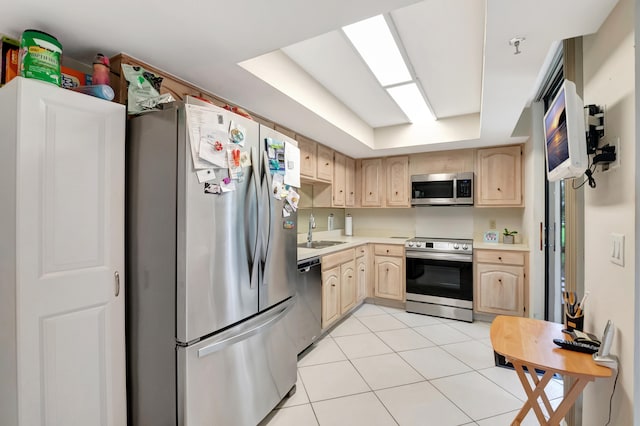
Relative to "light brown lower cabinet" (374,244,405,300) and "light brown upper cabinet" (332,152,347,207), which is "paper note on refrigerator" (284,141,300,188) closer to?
"light brown upper cabinet" (332,152,347,207)

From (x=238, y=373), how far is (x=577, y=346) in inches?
63.0

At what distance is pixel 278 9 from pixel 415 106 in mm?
2201

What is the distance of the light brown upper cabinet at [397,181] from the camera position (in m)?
4.07

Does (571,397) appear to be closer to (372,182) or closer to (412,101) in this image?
(412,101)

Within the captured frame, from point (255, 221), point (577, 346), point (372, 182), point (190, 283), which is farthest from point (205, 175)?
point (372, 182)

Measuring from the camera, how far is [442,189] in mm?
3764

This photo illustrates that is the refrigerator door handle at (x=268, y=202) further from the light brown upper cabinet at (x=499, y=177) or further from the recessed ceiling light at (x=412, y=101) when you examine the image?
the light brown upper cabinet at (x=499, y=177)

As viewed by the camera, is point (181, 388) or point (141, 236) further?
point (141, 236)

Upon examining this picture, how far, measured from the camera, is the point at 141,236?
1.42 meters

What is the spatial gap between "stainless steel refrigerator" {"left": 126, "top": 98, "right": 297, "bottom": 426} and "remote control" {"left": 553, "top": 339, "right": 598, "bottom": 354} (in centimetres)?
147

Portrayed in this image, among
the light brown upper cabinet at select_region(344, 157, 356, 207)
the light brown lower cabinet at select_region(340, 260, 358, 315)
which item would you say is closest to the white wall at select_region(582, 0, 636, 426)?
the light brown lower cabinet at select_region(340, 260, 358, 315)

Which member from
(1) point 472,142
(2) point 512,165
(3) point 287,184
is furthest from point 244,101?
(2) point 512,165

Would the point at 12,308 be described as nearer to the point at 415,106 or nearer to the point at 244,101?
the point at 244,101

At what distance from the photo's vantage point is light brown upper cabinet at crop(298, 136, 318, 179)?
3023 millimetres
